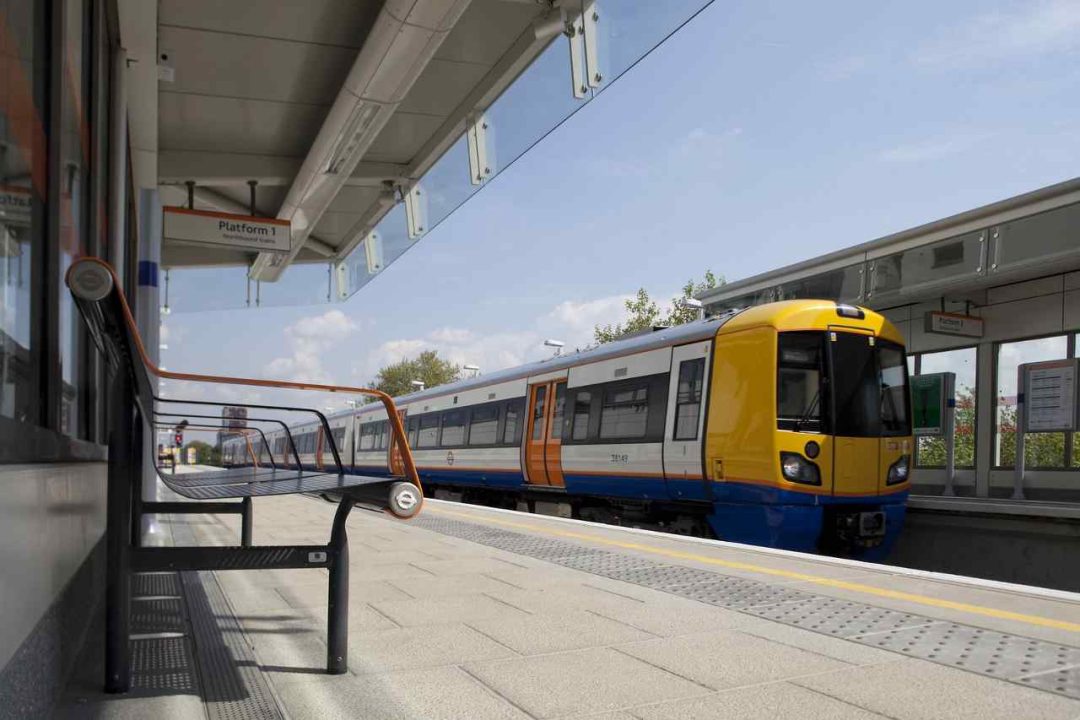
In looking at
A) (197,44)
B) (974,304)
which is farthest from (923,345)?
(197,44)

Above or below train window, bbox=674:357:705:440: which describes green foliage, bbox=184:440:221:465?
below

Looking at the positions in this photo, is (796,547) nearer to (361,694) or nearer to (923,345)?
(923,345)

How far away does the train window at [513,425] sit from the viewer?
1534 cm

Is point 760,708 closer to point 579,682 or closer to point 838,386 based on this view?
point 579,682

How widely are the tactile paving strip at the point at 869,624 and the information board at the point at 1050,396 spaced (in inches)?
247

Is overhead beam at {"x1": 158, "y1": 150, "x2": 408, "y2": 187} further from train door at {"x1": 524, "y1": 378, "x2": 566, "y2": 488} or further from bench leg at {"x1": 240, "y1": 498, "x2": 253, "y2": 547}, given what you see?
bench leg at {"x1": 240, "y1": 498, "x2": 253, "y2": 547}

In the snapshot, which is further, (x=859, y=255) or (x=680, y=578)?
(x=859, y=255)

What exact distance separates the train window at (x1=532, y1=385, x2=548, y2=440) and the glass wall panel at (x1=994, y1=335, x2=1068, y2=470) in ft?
21.7

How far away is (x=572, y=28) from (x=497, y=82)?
175 centimetres

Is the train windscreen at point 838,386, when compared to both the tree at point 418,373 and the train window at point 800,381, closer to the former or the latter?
the train window at point 800,381

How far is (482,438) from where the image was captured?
17000mm

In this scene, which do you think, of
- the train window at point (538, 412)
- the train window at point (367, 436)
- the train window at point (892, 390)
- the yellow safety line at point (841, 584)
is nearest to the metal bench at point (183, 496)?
the yellow safety line at point (841, 584)

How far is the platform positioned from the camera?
3076mm

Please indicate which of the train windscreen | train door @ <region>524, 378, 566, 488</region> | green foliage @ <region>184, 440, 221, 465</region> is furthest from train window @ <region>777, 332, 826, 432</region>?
green foliage @ <region>184, 440, 221, 465</region>
